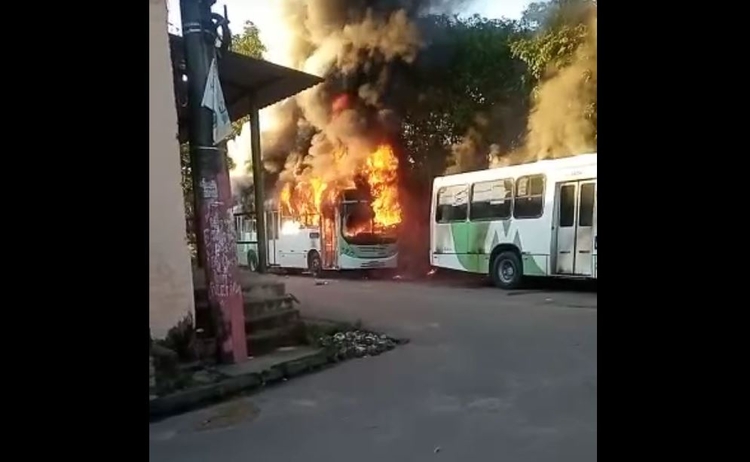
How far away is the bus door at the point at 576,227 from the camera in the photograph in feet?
5.21

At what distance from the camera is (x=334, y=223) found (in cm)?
172

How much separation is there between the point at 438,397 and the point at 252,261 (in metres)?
0.55

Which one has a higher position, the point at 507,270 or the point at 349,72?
the point at 349,72

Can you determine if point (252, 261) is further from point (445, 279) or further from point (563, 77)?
point (563, 77)

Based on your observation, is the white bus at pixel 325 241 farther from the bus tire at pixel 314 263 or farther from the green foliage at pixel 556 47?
the green foliage at pixel 556 47

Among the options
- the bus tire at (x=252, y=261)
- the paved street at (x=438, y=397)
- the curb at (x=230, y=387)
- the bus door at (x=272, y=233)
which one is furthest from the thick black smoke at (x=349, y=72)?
the curb at (x=230, y=387)

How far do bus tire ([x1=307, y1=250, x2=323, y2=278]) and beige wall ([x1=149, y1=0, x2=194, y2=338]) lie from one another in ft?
0.93

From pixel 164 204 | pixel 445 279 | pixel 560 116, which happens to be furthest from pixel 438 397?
pixel 164 204

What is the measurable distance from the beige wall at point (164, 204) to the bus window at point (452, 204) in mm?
611

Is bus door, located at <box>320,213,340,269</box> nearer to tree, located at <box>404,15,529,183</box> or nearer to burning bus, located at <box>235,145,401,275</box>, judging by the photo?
burning bus, located at <box>235,145,401,275</box>

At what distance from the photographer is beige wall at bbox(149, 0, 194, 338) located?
169 cm

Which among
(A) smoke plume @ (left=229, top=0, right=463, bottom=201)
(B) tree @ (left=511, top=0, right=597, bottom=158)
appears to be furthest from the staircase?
(B) tree @ (left=511, top=0, right=597, bottom=158)
